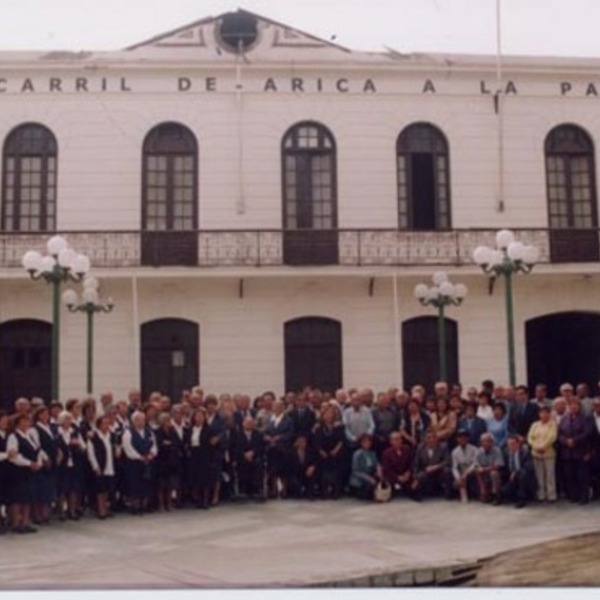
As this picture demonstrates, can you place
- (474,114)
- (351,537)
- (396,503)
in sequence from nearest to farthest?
(351,537) < (396,503) < (474,114)

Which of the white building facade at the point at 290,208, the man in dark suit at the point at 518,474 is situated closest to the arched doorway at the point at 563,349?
the white building facade at the point at 290,208

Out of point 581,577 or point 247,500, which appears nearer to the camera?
point 581,577

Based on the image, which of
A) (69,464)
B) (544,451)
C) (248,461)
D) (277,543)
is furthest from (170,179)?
(277,543)

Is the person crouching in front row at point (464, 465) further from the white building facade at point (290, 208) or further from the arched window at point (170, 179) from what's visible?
the arched window at point (170, 179)

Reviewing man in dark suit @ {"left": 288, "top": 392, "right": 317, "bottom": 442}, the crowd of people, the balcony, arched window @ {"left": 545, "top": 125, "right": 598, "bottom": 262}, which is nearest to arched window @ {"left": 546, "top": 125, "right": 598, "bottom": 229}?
arched window @ {"left": 545, "top": 125, "right": 598, "bottom": 262}

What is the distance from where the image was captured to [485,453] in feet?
29.0

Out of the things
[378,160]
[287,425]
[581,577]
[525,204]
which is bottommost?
[581,577]

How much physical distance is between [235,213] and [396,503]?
15.2 ft

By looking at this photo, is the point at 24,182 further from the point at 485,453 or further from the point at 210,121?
the point at 485,453

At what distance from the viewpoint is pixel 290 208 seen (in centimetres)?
1215

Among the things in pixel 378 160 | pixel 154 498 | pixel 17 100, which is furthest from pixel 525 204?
pixel 17 100

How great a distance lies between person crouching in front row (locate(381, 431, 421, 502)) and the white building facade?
1543mm

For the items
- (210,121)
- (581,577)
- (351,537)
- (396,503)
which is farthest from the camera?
(210,121)

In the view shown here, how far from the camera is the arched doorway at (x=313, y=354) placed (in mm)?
11586
